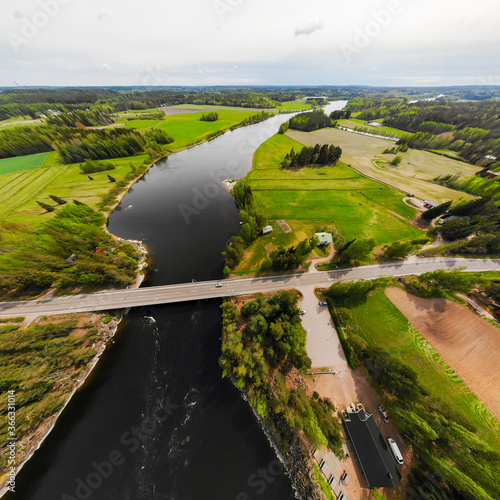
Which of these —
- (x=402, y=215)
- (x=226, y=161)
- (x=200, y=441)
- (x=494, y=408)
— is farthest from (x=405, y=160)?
(x=200, y=441)

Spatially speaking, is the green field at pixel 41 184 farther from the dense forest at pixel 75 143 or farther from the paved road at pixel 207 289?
the paved road at pixel 207 289

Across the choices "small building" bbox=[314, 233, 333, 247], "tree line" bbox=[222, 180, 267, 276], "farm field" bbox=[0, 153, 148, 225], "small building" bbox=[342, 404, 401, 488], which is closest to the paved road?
"tree line" bbox=[222, 180, 267, 276]

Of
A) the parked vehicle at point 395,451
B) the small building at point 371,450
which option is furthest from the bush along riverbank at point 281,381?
the parked vehicle at point 395,451

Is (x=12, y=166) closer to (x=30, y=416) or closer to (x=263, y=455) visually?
(x=30, y=416)

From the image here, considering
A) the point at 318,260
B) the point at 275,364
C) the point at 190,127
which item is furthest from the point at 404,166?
the point at 190,127

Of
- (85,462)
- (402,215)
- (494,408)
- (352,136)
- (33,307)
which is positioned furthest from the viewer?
(352,136)

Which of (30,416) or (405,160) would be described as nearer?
(30,416)
